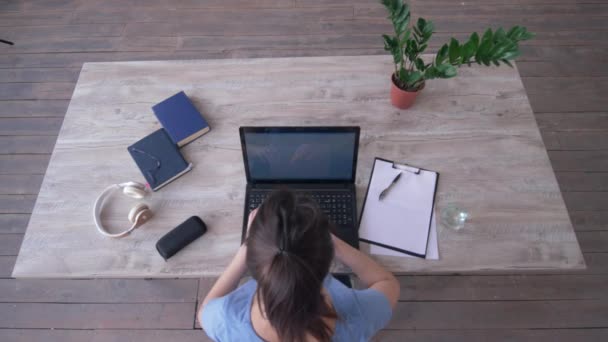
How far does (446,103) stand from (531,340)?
1099mm

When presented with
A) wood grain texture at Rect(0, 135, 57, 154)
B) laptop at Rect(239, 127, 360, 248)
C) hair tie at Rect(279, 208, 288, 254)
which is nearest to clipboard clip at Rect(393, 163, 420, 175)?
laptop at Rect(239, 127, 360, 248)

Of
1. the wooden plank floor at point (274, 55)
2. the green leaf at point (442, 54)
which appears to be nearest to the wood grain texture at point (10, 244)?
the wooden plank floor at point (274, 55)

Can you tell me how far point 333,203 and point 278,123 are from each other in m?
0.36

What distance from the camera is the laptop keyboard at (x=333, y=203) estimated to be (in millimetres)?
1108

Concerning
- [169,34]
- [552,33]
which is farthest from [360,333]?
[552,33]

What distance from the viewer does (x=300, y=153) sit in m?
1.09

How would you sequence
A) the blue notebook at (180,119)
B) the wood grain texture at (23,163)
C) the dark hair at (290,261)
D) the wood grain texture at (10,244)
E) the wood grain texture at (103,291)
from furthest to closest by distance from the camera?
the wood grain texture at (23,163) < the wood grain texture at (10,244) < the wood grain texture at (103,291) < the blue notebook at (180,119) < the dark hair at (290,261)

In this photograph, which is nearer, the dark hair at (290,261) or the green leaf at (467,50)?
the dark hair at (290,261)

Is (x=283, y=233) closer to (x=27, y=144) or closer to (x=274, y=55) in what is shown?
(x=274, y=55)

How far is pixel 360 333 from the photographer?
0.91m

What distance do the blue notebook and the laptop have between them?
0.89 feet

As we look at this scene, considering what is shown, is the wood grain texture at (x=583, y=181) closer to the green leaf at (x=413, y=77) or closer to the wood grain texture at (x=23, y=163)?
the green leaf at (x=413, y=77)

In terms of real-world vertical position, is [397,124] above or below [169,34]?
above

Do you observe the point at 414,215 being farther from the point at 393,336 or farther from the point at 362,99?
the point at 393,336
